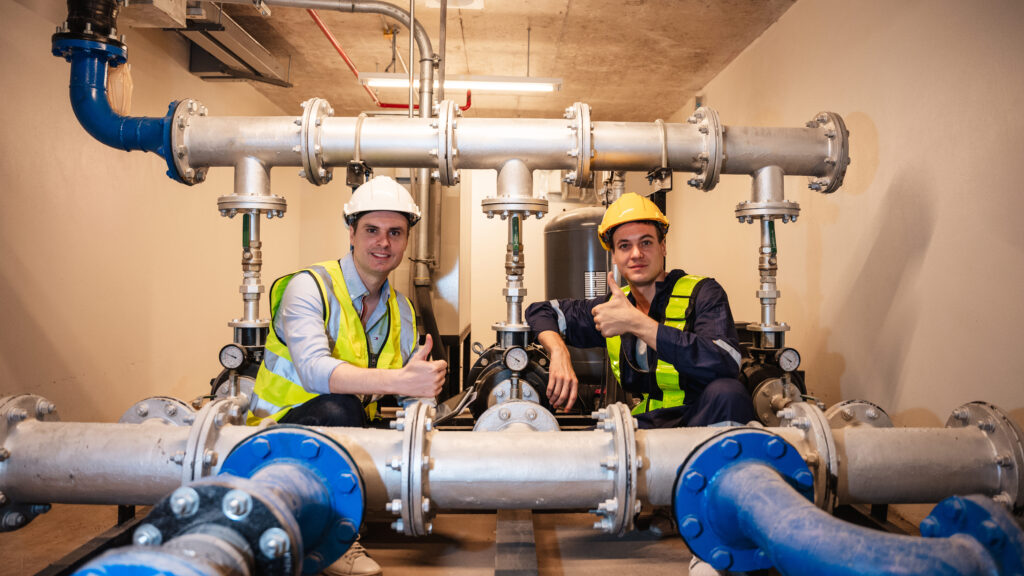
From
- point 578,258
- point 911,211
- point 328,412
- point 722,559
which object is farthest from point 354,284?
point 911,211

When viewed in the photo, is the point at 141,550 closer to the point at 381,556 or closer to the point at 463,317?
the point at 381,556

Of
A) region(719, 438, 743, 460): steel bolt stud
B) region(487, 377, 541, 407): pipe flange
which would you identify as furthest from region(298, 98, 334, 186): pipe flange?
region(719, 438, 743, 460): steel bolt stud

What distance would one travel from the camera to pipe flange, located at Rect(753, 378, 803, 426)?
2.00 metres

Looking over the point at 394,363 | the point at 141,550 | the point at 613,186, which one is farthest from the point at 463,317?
the point at 141,550

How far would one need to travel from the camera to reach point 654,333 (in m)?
1.64

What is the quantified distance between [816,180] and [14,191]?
3.22 m

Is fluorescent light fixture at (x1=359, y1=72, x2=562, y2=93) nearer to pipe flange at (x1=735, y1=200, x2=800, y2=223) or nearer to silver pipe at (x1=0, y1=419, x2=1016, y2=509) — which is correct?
pipe flange at (x1=735, y1=200, x2=800, y2=223)

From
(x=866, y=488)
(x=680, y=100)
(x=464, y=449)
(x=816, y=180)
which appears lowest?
(x=866, y=488)

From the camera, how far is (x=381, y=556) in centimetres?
170

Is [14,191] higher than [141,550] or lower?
higher

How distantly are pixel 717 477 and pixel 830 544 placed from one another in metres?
0.31

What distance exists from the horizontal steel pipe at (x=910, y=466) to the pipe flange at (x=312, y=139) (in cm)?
164

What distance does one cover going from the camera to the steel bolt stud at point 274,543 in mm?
704

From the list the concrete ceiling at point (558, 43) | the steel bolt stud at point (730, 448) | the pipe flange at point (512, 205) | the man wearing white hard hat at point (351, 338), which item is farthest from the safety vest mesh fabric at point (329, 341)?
the concrete ceiling at point (558, 43)
